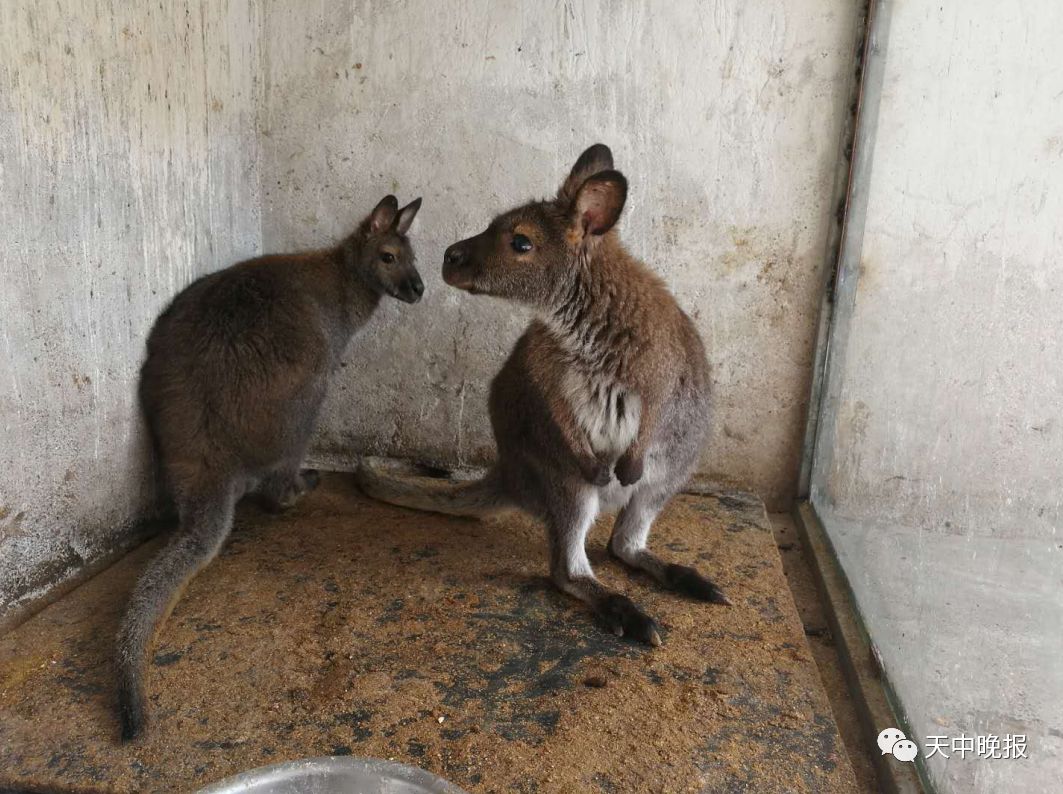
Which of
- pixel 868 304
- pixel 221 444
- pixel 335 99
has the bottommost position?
pixel 221 444

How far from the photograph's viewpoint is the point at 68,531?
2861mm

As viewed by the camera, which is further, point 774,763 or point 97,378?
point 97,378

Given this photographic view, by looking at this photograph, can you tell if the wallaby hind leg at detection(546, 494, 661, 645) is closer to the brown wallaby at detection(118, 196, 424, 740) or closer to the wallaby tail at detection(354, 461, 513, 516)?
the wallaby tail at detection(354, 461, 513, 516)

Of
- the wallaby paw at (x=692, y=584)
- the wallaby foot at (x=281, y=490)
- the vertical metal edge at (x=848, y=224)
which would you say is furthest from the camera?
the wallaby foot at (x=281, y=490)

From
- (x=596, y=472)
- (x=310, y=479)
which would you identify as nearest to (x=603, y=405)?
(x=596, y=472)

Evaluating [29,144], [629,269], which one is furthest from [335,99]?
[629,269]

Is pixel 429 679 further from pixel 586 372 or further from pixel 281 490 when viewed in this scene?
pixel 281 490

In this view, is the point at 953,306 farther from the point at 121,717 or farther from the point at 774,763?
the point at 121,717

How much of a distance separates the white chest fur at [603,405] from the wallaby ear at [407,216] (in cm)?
136

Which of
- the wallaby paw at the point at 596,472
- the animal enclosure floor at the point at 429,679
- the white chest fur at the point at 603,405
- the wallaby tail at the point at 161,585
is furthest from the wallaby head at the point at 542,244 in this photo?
the wallaby tail at the point at 161,585

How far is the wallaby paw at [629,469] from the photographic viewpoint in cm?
280

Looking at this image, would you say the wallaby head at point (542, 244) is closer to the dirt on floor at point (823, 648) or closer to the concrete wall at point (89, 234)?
the concrete wall at point (89, 234)

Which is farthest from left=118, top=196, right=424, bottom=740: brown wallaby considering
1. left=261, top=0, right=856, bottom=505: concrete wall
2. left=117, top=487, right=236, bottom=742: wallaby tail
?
left=261, top=0, right=856, bottom=505: concrete wall

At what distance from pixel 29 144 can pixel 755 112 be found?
2.70m
